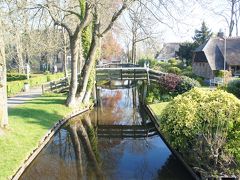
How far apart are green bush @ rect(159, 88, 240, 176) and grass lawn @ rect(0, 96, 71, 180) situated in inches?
217

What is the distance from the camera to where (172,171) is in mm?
11367

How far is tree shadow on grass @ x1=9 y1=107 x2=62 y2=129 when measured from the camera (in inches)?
659

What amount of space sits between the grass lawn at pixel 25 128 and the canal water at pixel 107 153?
2.10 ft

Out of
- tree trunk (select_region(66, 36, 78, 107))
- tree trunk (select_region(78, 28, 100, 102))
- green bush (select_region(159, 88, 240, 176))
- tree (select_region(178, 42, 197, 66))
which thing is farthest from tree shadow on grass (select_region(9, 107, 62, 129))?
tree (select_region(178, 42, 197, 66))

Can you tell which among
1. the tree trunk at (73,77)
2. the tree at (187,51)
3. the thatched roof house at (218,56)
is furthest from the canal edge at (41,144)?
the tree at (187,51)

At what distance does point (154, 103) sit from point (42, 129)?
11.0 meters

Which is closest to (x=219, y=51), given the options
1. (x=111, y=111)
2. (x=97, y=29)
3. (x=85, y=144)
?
(x=111, y=111)

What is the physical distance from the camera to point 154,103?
2441 cm

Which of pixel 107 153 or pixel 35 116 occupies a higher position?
pixel 35 116

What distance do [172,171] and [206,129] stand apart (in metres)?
2.16

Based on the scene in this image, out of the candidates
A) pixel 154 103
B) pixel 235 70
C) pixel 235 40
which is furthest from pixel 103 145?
pixel 235 40

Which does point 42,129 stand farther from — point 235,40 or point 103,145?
point 235,40

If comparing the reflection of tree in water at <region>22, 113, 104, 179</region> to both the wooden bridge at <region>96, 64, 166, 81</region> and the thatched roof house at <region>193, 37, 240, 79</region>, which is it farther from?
the thatched roof house at <region>193, 37, 240, 79</region>

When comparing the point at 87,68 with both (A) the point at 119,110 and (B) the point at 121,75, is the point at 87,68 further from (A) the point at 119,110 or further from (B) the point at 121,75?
(B) the point at 121,75
